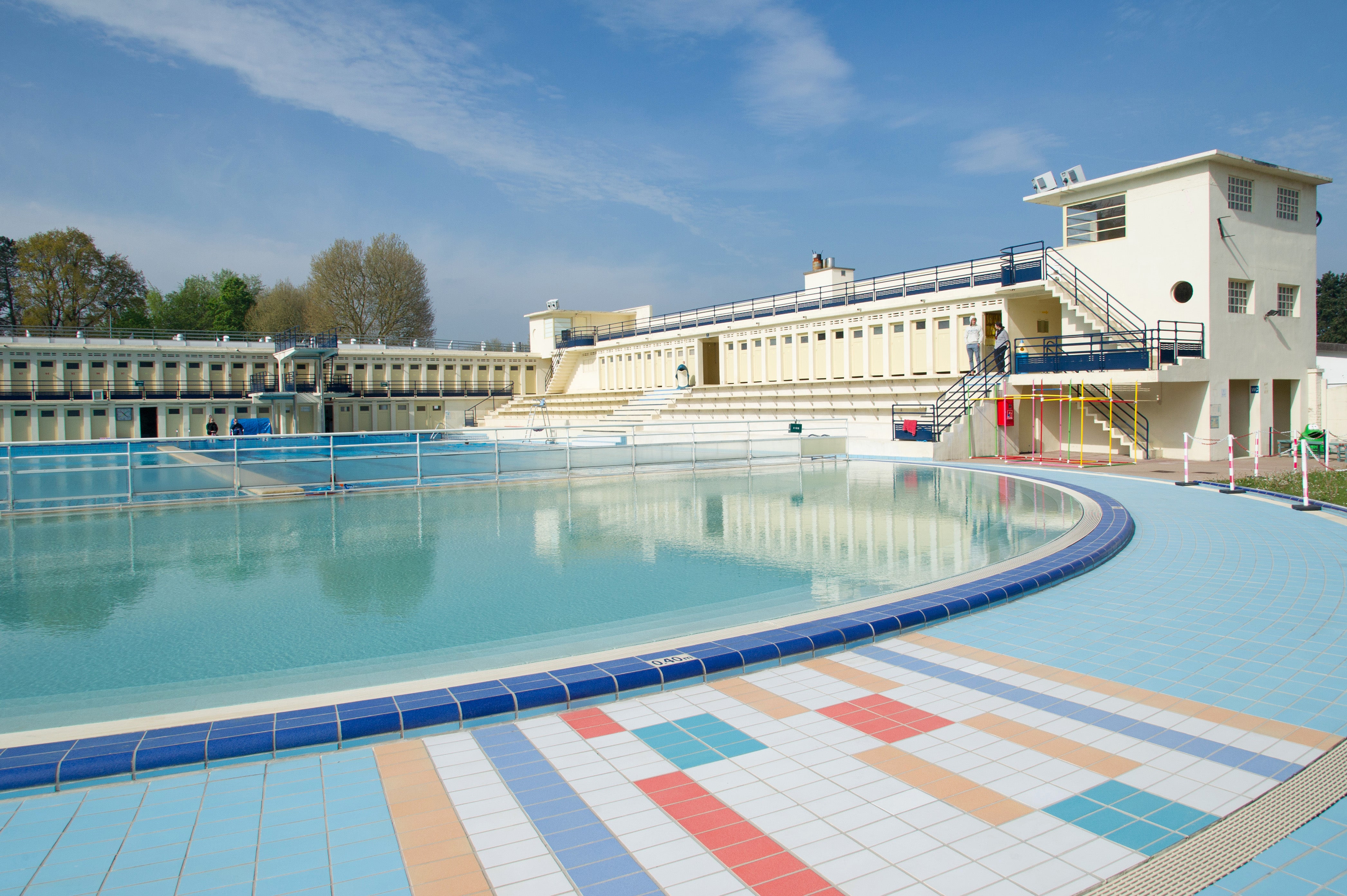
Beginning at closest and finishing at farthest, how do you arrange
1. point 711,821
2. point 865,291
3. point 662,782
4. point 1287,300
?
point 711,821 → point 662,782 → point 1287,300 → point 865,291

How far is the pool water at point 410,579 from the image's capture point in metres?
4.84

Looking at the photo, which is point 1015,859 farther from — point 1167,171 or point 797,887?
point 1167,171

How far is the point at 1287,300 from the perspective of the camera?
20.8m

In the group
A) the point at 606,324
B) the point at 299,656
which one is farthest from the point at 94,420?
the point at 299,656

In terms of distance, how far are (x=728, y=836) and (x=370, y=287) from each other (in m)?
56.7

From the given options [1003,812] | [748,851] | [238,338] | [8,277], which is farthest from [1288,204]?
[8,277]

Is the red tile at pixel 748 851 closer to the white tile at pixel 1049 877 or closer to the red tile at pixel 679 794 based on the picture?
the red tile at pixel 679 794

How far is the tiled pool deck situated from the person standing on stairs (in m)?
18.4

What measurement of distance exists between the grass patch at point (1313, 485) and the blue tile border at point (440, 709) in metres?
8.99

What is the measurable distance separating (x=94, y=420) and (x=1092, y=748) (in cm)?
5005

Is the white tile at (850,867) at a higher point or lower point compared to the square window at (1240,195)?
lower

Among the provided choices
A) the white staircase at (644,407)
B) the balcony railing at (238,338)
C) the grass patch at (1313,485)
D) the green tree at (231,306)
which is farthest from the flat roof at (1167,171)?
the green tree at (231,306)

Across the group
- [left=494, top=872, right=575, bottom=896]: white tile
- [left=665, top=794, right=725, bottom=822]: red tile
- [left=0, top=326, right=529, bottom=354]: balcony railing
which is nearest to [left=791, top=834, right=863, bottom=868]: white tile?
[left=665, top=794, right=725, bottom=822]: red tile

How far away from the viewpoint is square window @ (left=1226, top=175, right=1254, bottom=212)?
19.2 metres
